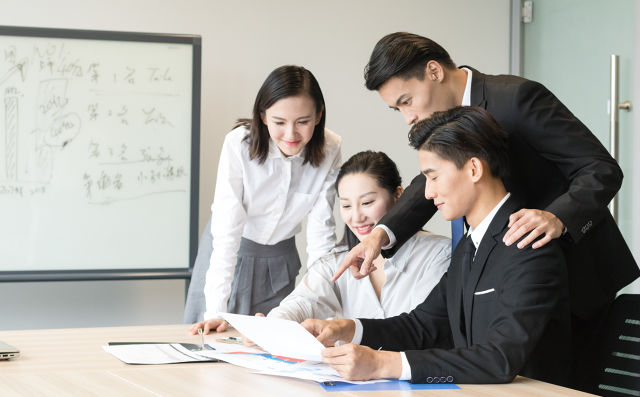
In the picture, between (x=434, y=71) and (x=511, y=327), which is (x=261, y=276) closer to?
(x=434, y=71)

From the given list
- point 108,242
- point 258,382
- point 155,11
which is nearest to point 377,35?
point 155,11

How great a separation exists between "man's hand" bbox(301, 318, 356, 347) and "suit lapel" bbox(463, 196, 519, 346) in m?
0.24

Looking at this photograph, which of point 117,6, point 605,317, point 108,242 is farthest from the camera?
point 117,6

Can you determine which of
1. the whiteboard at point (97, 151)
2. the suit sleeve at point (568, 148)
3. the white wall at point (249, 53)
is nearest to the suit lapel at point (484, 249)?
the suit sleeve at point (568, 148)

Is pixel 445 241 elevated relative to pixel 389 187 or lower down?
lower down

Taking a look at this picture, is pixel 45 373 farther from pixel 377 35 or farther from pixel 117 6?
pixel 377 35

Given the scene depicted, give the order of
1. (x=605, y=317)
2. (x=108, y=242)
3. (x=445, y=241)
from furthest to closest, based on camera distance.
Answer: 1. (x=108, y=242)
2. (x=445, y=241)
3. (x=605, y=317)

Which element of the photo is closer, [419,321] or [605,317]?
[605,317]

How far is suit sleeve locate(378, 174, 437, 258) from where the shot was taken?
1982mm

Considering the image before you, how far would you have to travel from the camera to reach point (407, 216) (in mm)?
1996

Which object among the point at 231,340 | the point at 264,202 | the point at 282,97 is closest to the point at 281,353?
the point at 231,340

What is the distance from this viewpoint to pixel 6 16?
3.49 meters

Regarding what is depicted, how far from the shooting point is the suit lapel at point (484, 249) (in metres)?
1.54

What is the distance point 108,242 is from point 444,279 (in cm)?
202
